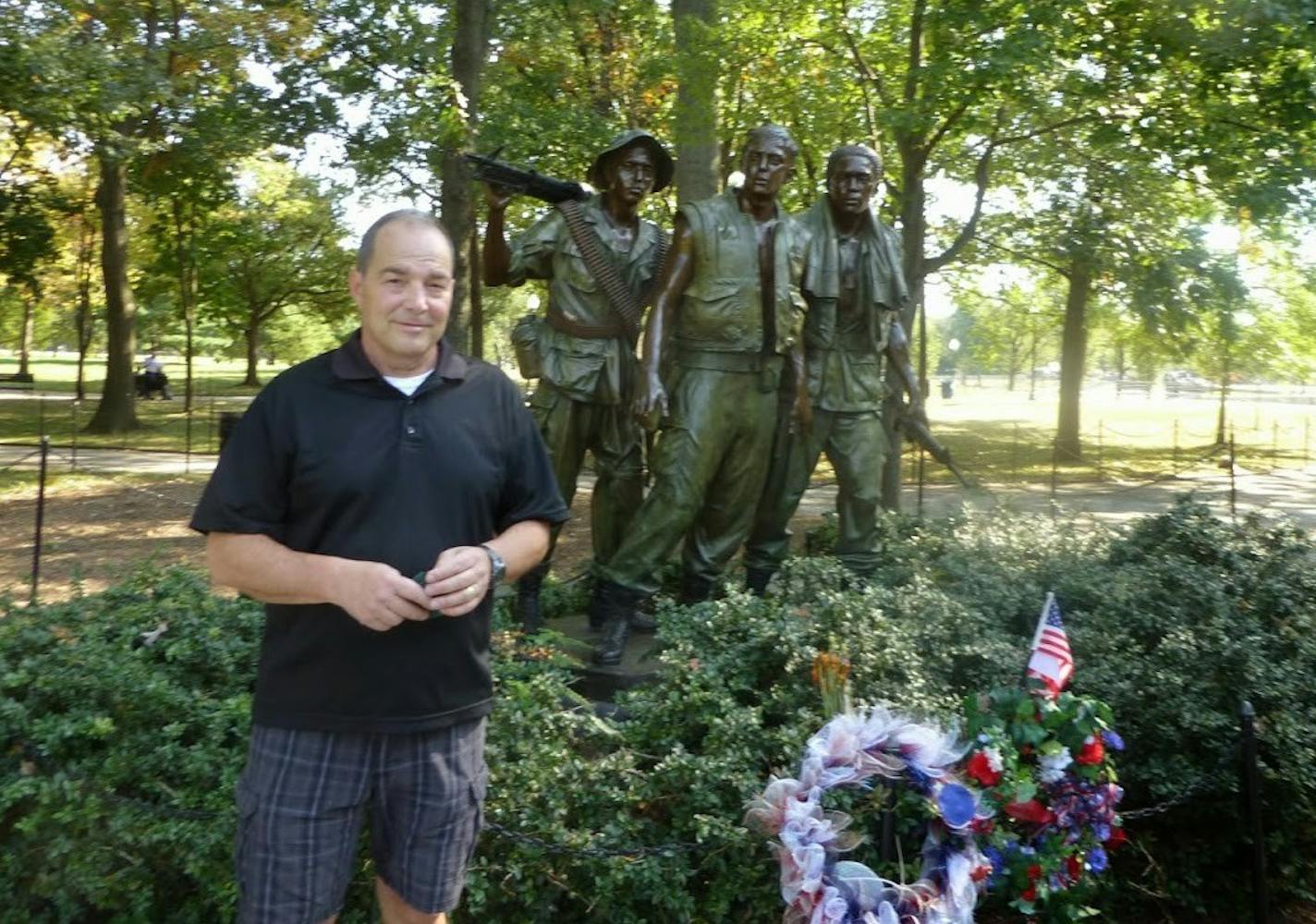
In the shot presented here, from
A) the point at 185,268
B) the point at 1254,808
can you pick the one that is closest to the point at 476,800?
the point at 1254,808

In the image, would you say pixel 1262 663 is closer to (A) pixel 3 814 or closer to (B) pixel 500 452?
(B) pixel 500 452

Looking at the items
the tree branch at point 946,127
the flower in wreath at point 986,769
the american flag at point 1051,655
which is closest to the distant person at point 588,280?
the american flag at point 1051,655

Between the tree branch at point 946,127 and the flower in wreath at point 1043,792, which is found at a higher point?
the tree branch at point 946,127

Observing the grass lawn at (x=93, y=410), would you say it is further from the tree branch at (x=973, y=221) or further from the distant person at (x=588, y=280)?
the distant person at (x=588, y=280)

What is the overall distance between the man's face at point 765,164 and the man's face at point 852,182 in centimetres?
34

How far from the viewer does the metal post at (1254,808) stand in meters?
3.89

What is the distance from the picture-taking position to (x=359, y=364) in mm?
2592

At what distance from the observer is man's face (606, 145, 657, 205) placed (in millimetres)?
5672

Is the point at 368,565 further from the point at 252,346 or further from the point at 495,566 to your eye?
the point at 252,346

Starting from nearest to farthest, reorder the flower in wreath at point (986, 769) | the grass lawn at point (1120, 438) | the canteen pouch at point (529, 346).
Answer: the flower in wreath at point (986, 769) < the canteen pouch at point (529, 346) < the grass lawn at point (1120, 438)

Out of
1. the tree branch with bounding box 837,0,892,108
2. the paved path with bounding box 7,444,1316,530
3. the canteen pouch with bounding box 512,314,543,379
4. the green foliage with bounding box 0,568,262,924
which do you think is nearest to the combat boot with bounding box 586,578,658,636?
the canteen pouch with bounding box 512,314,543,379

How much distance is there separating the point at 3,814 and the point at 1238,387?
232ft

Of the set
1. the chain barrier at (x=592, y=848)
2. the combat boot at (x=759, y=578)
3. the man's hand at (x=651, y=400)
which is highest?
the man's hand at (x=651, y=400)

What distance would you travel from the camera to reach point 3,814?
3.77m
